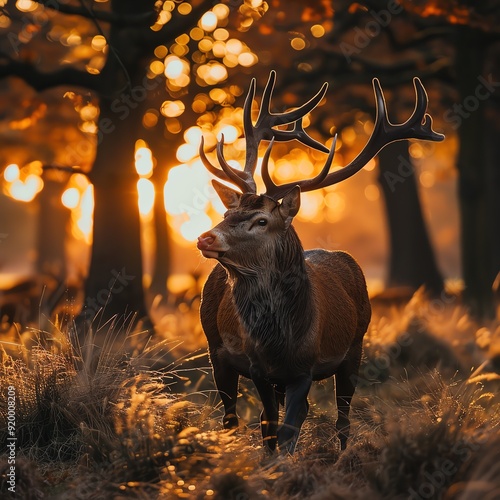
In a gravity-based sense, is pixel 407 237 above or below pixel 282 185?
below

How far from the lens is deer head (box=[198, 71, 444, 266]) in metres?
5.91

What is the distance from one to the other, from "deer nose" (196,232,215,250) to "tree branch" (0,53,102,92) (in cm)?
534

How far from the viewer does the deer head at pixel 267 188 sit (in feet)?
19.4

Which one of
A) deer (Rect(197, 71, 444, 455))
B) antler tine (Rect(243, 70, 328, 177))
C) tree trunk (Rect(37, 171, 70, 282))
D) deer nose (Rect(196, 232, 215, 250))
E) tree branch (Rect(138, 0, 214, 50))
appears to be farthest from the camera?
tree trunk (Rect(37, 171, 70, 282))

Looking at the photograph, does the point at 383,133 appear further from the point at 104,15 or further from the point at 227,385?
the point at 104,15

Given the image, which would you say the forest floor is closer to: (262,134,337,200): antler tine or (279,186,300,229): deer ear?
(279,186,300,229): deer ear

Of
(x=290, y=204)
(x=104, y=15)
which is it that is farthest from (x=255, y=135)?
(x=104, y=15)

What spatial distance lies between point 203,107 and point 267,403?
8.73 meters

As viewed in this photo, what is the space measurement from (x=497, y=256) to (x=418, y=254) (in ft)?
8.08

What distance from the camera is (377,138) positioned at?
7.07m

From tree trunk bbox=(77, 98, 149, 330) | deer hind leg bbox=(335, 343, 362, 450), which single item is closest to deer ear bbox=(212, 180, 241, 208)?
deer hind leg bbox=(335, 343, 362, 450)

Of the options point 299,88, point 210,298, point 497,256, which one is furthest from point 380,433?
point 497,256

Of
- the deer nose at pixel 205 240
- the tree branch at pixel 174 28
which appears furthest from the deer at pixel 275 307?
the tree branch at pixel 174 28

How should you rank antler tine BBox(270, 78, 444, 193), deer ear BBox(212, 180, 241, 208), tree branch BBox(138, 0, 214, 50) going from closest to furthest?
deer ear BBox(212, 180, 241, 208), antler tine BBox(270, 78, 444, 193), tree branch BBox(138, 0, 214, 50)
